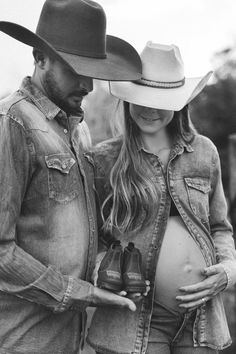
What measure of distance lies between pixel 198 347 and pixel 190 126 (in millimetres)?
1105

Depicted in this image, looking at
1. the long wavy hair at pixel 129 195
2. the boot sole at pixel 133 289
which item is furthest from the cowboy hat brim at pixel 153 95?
the boot sole at pixel 133 289

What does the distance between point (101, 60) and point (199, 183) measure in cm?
82

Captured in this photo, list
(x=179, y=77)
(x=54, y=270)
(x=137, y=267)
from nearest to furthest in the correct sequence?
(x=54, y=270)
(x=137, y=267)
(x=179, y=77)

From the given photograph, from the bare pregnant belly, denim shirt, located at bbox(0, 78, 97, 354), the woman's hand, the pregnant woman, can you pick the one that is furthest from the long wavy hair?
the woman's hand

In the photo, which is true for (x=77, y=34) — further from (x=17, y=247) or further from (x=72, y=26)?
(x=17, y=247)

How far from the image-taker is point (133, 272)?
10.5 ft

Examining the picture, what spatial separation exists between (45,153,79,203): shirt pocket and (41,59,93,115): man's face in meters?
0.23

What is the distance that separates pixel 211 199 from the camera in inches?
148

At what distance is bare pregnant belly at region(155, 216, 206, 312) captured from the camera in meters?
3.43

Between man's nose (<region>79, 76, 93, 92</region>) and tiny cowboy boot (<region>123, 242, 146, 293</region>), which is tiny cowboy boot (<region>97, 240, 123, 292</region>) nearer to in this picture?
tiny cowboy boot (<region>123, 242, 146, 293</region>)

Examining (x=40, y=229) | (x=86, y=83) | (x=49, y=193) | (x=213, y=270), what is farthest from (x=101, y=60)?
(x=213, y=270)

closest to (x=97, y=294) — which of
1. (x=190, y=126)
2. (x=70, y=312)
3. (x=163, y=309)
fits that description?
(x=70, y=312)

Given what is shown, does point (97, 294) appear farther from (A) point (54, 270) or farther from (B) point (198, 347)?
(B) point (198, 347)

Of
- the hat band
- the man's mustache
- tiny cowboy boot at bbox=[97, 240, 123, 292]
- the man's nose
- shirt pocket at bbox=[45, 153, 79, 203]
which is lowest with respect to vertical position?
tiny cowboy boot at bbox=[97, 240, 123, 292]
